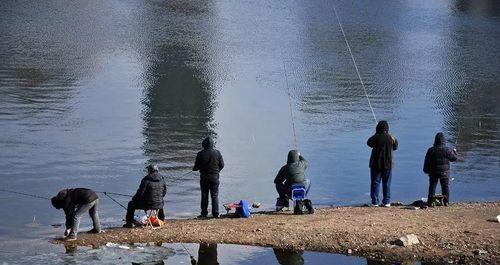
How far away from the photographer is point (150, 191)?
18641 millimetres

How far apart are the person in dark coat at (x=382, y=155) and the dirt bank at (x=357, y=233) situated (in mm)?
1275

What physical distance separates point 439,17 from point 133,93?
42.7 meters

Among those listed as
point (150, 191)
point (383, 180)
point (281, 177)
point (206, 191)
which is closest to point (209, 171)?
point (206, 191)

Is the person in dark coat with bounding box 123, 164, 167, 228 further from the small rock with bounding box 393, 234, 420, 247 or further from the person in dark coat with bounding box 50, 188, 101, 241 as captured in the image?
the small rock with bounding box 393, 234, 420, 247

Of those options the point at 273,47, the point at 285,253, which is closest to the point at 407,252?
the point at 285,253

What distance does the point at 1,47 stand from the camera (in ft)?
162

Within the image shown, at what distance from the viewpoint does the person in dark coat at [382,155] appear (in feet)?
66.9

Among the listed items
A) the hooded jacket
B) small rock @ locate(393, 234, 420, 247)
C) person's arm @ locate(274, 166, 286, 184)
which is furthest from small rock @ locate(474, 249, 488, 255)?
person's arm @ locate(274, 166, 286, 184)

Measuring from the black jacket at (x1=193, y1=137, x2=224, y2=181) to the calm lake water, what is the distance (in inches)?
53.8

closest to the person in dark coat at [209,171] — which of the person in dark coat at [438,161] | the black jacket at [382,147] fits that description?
the black jacket at [382,147]

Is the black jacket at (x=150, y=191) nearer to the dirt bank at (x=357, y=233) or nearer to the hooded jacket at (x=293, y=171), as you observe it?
the dirt bank at (x=357, y=233)

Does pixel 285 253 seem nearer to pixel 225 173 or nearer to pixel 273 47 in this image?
pixel 225 173

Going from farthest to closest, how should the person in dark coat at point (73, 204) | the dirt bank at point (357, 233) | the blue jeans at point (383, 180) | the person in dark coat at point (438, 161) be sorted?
1. the blue jeans at point (383, 180)
2. the person in dark coat at point (438, 161)
3. the person in dark coat at point (73, 204)
4. the dirt bank at point (357, 233)

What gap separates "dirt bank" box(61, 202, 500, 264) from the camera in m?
16.7
